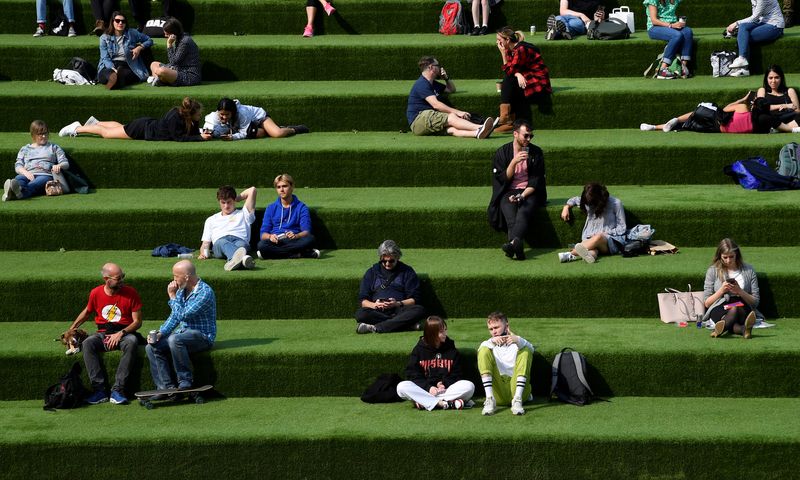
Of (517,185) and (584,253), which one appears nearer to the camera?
(584,253)

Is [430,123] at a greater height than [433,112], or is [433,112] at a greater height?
[433,112]

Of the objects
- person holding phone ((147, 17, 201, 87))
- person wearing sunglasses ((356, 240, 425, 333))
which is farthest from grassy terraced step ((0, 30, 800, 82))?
person wearing sunglasses ((356, 240, 425, 333))

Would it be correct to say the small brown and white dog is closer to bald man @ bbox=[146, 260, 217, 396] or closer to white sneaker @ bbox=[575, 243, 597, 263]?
bald man @ bbox=[146, 260, 217, 396]

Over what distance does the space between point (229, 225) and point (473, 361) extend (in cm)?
267

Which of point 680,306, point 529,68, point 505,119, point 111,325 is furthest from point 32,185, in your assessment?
point 680,306

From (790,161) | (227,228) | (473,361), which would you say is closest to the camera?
(473,361)

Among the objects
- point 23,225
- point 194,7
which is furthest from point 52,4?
point 23,225

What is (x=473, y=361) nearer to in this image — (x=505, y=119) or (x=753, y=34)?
(x=505, y=119)

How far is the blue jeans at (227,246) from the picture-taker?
387 inches

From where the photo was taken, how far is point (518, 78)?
11555 millimetres

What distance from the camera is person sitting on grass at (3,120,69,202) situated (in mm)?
10859

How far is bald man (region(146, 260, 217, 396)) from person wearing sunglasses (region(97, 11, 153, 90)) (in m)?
4.51

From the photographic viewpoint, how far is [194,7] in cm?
1357

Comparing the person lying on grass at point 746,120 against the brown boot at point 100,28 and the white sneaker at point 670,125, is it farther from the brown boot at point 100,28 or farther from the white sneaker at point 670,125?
the brown boot at point 100,28
